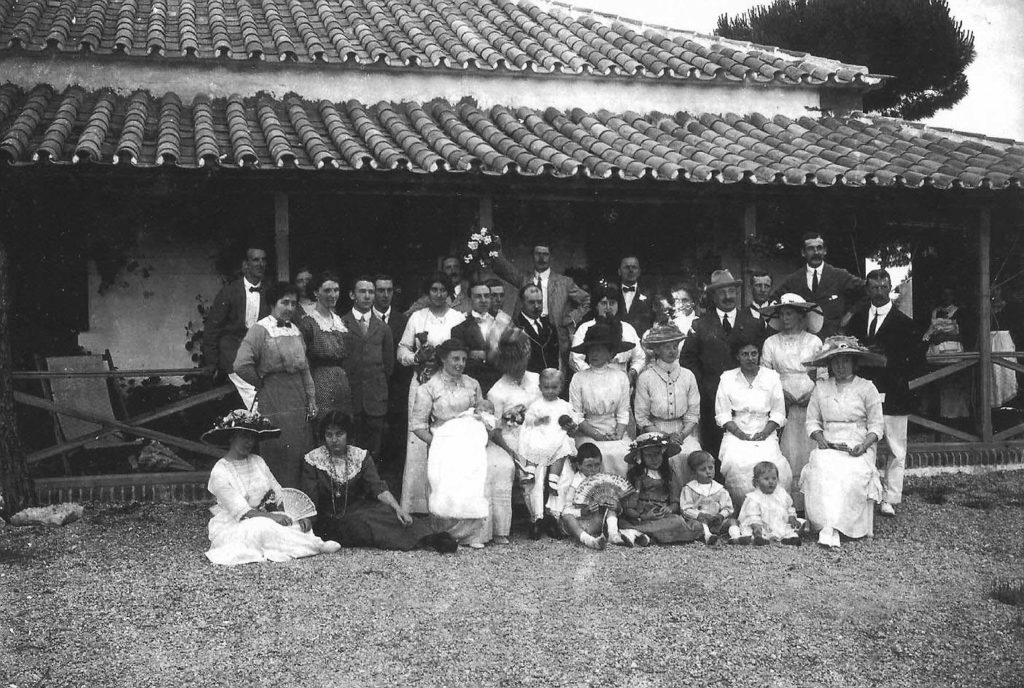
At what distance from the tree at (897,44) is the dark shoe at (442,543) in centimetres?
1565

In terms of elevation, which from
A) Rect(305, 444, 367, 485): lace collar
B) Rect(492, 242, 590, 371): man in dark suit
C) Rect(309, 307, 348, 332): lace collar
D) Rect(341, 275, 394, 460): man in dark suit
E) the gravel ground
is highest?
Rect(492, 242, 590, 371): man in dark suit

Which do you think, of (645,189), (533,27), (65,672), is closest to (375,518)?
(65,672)

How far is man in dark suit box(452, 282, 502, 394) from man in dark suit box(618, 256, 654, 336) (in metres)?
1.21

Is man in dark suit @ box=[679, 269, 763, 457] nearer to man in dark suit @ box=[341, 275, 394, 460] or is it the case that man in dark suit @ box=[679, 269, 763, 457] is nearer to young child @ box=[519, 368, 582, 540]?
young child @ box=[519, 368, 582, 540]

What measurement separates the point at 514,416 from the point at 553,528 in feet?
2.77

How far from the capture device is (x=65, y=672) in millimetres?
4242

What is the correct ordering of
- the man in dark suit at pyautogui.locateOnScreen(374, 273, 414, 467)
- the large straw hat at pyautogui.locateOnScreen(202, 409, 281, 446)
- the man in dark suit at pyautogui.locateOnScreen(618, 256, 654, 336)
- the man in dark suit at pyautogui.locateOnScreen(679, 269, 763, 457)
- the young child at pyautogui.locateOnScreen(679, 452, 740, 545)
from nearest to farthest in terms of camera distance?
the large straw hat at pyautogui.locateOnScreen(202, 409, 281, 446) → the young child at pyautogui.locateOnScreen(679, 452, 740, 545) → the man in dark suit at pyautogui.locateOnScreen(679, 269, 763, 457) → the man in dark suit at pyautogui.locateOnScreen(374, 273, 414, 467) → the man in dark suit at pyautogui.locateOnScreen(618, 256, 654, 336)

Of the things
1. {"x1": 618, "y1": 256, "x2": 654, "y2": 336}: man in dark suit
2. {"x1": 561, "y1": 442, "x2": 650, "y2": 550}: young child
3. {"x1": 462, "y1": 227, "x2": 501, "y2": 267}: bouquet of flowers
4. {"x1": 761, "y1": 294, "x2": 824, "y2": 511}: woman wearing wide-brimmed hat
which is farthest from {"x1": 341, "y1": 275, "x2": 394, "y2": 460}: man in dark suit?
{"x1": 761, "y1": 294, "x2": 824, "y2": 511}: woman wearing wide-brimmed hat

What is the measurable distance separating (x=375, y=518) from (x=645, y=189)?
4282mm

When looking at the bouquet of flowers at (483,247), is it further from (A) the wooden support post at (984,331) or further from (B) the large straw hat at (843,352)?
(A) the wooden support post at (984,331)

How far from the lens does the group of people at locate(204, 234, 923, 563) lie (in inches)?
265

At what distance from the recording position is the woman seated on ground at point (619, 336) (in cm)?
770

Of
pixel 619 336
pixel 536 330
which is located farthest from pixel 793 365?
pixel 536 330

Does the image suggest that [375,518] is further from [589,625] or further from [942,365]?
[942,365]
